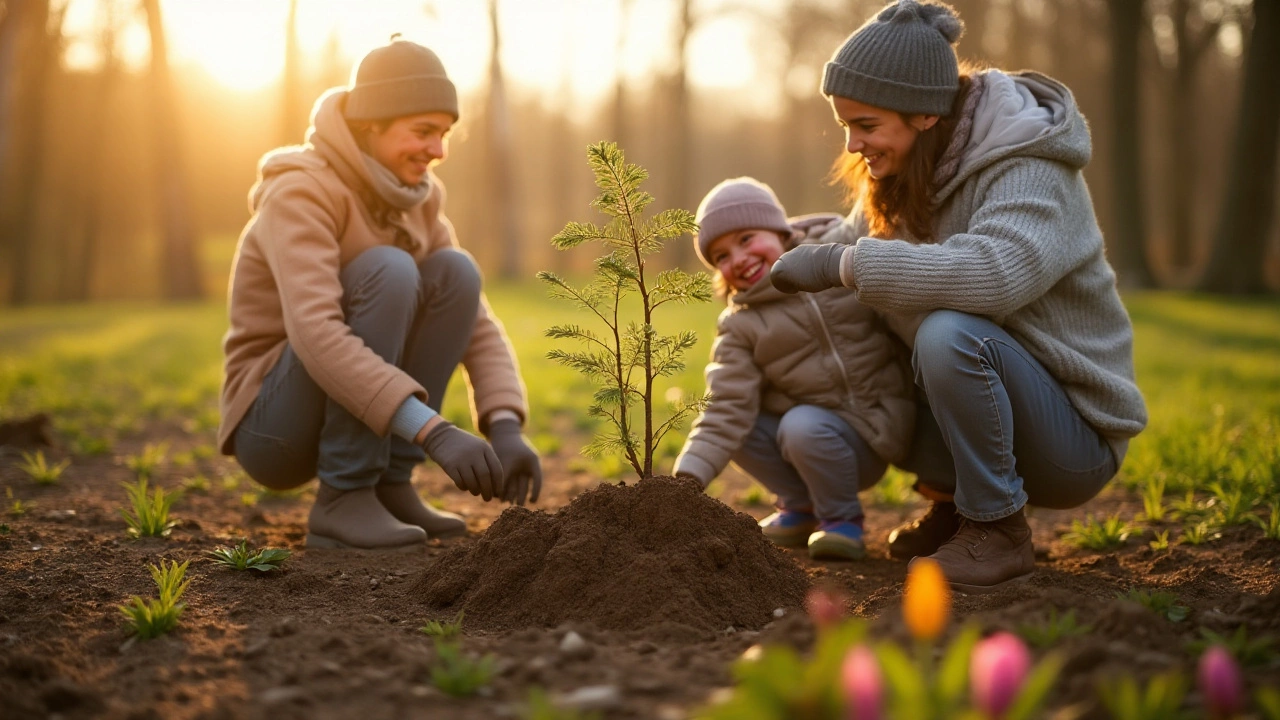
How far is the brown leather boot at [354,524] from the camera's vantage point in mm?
3459

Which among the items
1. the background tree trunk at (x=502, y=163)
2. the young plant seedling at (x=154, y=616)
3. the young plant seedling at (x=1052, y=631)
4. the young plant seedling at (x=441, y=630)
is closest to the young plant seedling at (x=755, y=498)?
the young plant seedling at (x=441, y=630)

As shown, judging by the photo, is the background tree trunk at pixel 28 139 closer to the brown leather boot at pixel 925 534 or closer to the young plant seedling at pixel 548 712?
the brown leather boot at pixel 925 534

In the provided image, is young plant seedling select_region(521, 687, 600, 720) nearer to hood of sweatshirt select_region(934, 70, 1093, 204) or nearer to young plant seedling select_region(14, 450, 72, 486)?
hood of sweatshirt select_region(934, 70, 1093, 204)

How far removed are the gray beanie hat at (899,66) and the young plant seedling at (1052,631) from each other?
1.68m

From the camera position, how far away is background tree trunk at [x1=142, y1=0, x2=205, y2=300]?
17.3 metres

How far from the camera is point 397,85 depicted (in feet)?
11.5

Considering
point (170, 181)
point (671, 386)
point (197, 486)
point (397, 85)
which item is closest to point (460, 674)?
point (397, 85)

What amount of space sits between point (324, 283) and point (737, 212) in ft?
4.74

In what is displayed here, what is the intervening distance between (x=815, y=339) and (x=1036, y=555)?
1089 millimetres

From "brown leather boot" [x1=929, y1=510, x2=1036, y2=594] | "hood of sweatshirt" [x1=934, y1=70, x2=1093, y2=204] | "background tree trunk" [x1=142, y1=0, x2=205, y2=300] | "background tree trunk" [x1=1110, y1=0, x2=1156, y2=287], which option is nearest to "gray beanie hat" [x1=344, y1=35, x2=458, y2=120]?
"hood of sweatshirt" [x1=934, y1=70, x2=1093, y2=204]

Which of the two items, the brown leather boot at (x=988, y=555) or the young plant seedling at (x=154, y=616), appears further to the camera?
the brown leather boot at (x=988, y=555)

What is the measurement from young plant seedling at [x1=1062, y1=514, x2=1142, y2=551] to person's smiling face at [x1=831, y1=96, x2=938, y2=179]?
1.49 metres

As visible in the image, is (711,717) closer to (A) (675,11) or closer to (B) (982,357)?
(B) (982,357)

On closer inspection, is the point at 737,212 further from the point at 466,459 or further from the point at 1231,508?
the point at 1231,508
